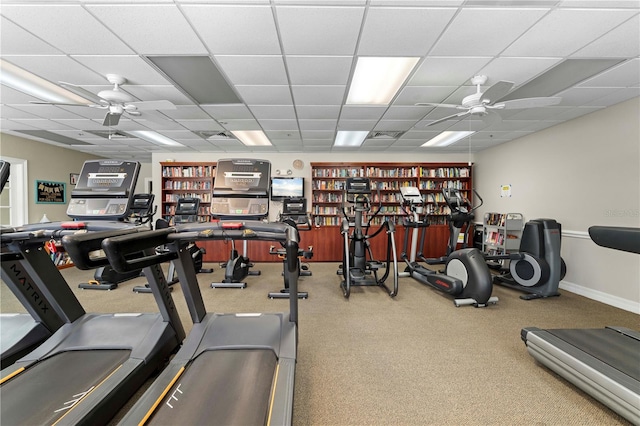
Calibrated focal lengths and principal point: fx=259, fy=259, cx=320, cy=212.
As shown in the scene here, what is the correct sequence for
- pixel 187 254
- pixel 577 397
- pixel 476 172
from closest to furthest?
1. pixel 577 397
2. pixel 187 254
3. pixel 476 172

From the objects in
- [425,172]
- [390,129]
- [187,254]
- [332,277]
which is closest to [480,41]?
[390,129]

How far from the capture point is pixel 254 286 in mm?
4090

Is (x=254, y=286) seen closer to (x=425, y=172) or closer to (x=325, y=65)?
(x=325, y=65)

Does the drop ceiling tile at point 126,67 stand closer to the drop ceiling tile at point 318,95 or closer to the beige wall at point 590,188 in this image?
the drop ceiling tile at point 318,95

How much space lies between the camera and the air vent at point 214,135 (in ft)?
16.3

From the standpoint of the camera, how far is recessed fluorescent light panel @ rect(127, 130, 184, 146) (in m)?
5.02

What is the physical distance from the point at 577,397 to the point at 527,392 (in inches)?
11.8

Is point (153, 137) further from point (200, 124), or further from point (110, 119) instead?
point (110, 119)

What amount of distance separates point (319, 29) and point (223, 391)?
8.52ft

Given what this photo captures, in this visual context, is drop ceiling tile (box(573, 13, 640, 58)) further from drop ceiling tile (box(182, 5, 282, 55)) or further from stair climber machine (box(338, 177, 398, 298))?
drop ceiling tile (box(182, 5, 282, 55))

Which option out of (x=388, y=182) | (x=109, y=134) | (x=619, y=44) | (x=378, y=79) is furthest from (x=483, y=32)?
(x=109, y=134)

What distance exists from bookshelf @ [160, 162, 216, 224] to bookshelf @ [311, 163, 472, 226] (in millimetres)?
2682

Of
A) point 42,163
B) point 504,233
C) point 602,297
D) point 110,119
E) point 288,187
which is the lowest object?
point 602,297

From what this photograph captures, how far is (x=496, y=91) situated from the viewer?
2.70 m
